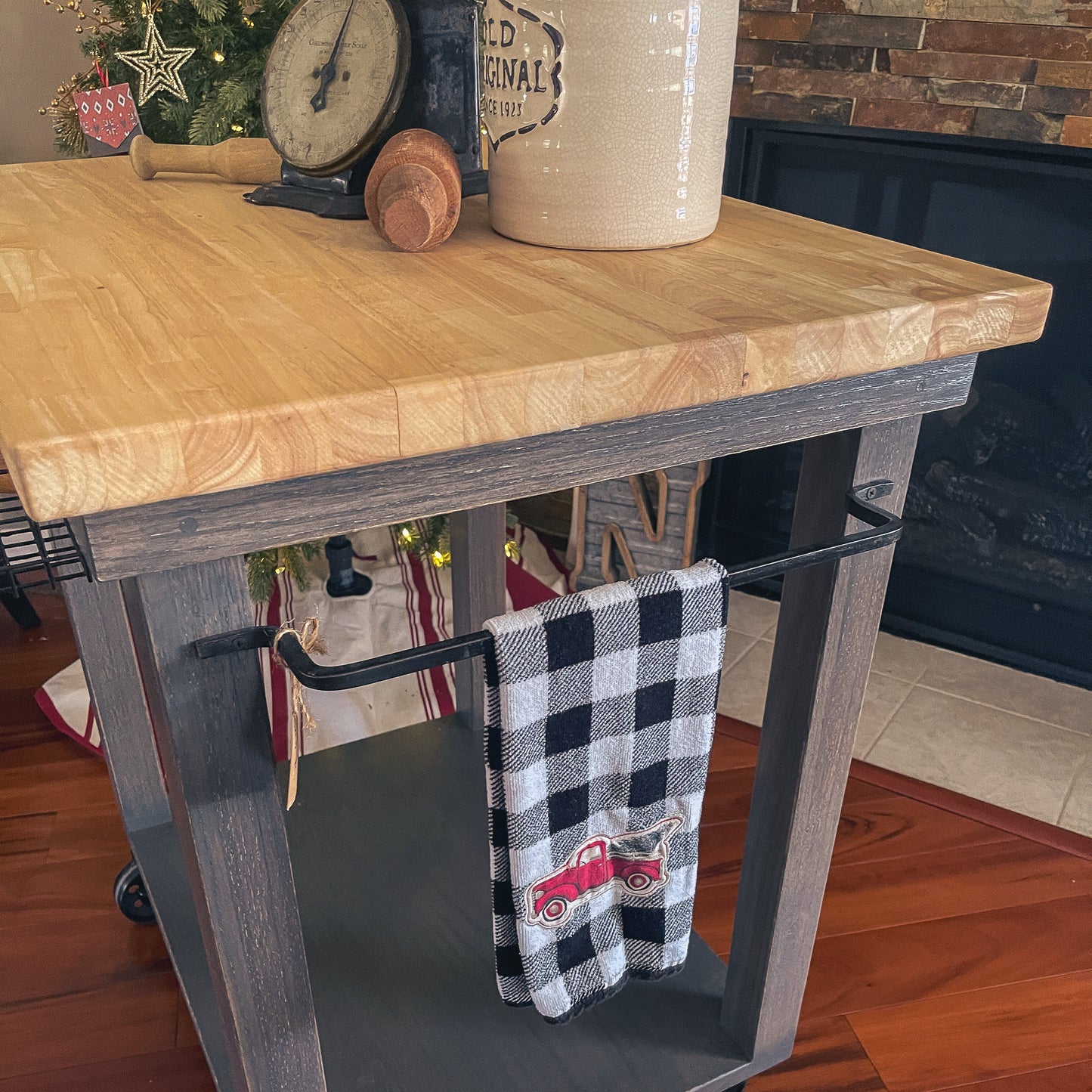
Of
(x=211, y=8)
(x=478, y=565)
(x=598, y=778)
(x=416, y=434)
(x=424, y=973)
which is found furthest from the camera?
(x=211, y=8)

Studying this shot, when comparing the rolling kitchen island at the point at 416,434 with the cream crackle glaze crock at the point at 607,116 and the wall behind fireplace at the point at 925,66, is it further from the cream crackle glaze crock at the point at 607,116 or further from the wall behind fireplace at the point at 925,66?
the wall behind fireplace at the point at 925,66

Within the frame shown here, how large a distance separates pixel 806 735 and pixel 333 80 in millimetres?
598

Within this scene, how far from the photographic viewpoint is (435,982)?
1.02 meters

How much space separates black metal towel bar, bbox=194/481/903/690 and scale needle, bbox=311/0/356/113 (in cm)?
41

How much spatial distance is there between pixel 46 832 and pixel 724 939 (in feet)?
3.00

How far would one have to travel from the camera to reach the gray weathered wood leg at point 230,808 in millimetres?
536

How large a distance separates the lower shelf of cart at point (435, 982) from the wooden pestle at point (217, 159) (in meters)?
0.72

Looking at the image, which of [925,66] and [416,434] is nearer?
[416,434]

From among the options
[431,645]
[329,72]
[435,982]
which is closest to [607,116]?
[329,72]

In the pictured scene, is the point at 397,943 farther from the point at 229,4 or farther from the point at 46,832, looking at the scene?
the point at 229,4

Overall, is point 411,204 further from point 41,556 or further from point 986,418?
point 986,418

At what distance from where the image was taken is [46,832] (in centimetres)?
142

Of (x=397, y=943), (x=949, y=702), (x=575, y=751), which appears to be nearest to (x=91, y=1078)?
(x=397, y=943)

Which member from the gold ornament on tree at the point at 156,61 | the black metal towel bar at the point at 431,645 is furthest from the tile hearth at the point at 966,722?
the gold ornament on tree at the point at 156,61
